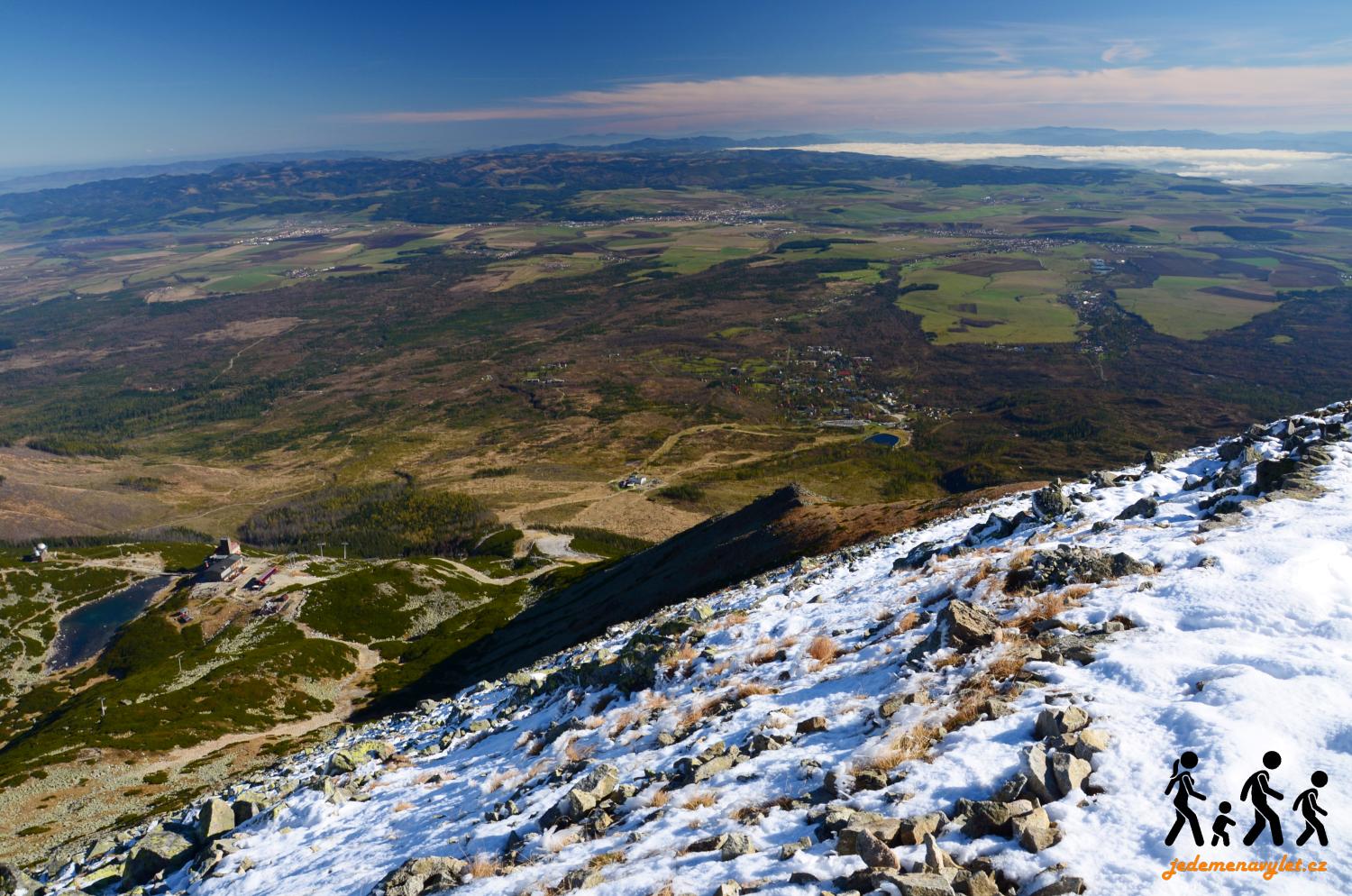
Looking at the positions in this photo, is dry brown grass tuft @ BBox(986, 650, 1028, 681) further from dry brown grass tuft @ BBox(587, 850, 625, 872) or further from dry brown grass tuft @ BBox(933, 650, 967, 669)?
dry brown grass tuft @ BBox(587, 850, 625, 872)

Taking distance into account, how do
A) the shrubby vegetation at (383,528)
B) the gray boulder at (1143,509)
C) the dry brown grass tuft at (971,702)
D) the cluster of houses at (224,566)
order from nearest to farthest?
1. the dry brown grass tuft at (971,702)
2. the gray boulder at (1143,509)
3. the cluster of houses at (224,566)
4. the shrubby vegetation at (383,528)

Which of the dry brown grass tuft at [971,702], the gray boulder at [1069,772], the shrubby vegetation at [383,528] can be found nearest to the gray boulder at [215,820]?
the dry brown grass tuft at [971,702]

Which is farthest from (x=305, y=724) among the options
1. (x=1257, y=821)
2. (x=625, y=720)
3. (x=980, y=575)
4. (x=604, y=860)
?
(x=1257, y=821)

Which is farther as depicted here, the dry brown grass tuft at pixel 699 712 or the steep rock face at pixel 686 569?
the steep rock face at pixel 686 569

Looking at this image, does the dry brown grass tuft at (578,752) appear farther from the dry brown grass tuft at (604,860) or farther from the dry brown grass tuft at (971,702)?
the dry brown grass tuft at (971,702)

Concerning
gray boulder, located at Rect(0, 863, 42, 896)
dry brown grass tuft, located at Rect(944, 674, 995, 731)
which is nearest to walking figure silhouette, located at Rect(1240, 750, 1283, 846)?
dry brown grass tuft, located at Rect(944, 674, 995, 731)

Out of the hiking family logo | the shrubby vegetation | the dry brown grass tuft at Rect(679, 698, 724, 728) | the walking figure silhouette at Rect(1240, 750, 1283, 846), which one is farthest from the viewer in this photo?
the shrubby vegetation

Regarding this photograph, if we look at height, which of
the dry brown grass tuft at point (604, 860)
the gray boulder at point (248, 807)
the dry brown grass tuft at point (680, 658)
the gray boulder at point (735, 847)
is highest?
the gray boulder at point (735, 847)
